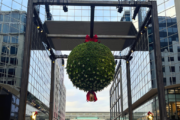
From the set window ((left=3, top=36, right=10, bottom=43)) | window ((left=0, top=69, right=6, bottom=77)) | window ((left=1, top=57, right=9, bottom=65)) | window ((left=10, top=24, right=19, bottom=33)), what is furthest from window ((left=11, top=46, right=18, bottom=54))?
window ((left=0, top=69, right=6, bottom=77))

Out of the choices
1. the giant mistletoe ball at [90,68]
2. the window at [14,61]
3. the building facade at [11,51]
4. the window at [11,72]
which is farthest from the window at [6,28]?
the giant mistletoe ball at [90,68]

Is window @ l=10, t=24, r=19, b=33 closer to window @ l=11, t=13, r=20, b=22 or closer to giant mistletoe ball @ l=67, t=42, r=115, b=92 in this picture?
window @ l=11, t=13, r=20, b=22

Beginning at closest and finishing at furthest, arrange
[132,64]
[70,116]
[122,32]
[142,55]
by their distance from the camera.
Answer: [122,32]
[142,55]
[132,64]
[70,116]

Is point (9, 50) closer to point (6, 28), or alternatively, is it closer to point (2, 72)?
point (6, 28)

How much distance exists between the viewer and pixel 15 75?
2298 cm

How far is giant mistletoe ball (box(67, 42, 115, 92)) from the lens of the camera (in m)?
8.04

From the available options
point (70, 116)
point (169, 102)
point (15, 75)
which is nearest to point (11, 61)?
point (15, 75)

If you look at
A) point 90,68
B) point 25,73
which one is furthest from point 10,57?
point 90,68

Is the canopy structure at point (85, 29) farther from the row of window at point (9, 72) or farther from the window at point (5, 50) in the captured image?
the row of window at point (9, 72)

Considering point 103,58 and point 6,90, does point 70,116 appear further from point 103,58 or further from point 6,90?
point 103,58

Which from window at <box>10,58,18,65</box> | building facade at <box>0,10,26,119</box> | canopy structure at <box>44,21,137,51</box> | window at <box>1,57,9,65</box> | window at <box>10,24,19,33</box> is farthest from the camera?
canopy structure at <box>44,21,137,51</box>

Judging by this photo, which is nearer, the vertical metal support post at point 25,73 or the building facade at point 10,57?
the vertical metal support post at point 25,73

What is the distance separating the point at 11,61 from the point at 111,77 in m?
16.8

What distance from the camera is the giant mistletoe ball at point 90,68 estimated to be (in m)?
8.04
